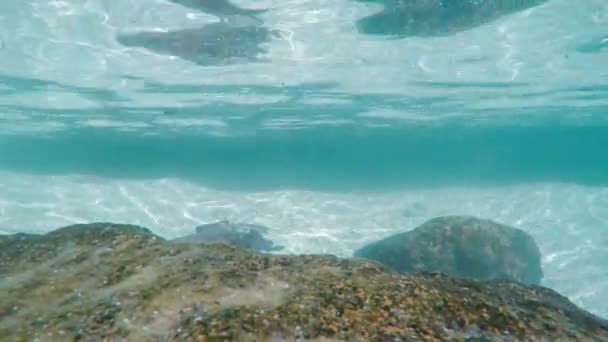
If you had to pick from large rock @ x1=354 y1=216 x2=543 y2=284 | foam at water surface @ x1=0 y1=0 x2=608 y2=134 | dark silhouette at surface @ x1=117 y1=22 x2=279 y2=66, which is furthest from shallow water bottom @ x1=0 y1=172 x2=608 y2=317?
dark silhouette at surface @ x1=117 y1=22 x2=279 y2=66

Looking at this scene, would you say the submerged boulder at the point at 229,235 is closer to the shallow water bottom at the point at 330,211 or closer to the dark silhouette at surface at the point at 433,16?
the shallow water bottom at the point at 330,211

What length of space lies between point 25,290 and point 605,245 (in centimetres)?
2124

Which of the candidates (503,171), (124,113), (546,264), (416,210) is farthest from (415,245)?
(503,171)

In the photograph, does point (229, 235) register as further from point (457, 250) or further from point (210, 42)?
point (210, 42)

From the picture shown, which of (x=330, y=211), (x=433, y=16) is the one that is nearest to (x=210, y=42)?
(x=433, y=16)

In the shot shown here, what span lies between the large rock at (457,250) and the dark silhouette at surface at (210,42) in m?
8.50

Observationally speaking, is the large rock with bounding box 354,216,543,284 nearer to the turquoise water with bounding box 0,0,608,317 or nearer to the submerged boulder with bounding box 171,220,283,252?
the turquoise water with bounding box 0,0,608,317

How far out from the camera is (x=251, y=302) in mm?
3240

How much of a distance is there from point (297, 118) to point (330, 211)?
996 centimetres

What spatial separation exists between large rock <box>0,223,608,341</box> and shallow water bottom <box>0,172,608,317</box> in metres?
12.8

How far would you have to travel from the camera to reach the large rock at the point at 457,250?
12062 millimetres

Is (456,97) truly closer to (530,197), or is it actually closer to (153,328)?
(530,197)

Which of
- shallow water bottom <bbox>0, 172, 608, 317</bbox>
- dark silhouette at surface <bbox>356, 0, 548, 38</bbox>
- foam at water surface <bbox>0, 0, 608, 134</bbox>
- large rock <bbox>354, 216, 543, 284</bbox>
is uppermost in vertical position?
dark silhouette at surface <bbox>356, 0, 548, 38</bbox>

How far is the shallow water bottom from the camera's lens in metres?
17.7
